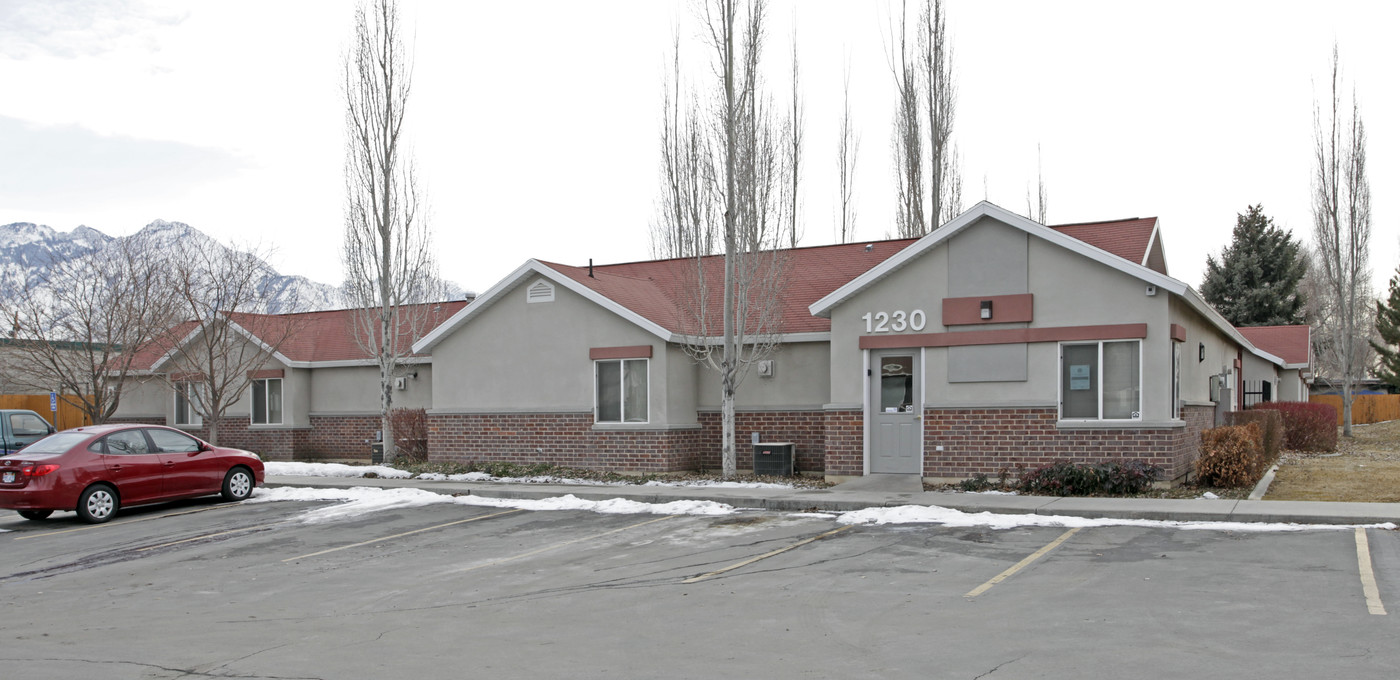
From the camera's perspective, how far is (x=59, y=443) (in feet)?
49.9

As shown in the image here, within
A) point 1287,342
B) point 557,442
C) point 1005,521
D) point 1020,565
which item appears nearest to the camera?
point 1020,565

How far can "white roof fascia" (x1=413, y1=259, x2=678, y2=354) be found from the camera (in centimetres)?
1956

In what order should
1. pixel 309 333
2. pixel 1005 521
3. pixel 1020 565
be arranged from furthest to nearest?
pixel 309 333 → pixel 1005 521 → pixel 1020 565

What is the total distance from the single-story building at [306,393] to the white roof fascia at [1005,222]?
11.9 meters

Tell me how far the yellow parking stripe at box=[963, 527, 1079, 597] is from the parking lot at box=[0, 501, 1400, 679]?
5cm

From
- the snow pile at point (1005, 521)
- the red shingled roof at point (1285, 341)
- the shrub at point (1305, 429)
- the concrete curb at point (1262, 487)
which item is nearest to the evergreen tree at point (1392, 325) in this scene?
the red shingled roof at point (1285, 341)

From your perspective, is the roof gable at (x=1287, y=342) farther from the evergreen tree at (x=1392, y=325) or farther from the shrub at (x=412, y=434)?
the shrub at (x=412, y=434)

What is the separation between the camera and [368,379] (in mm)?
26328

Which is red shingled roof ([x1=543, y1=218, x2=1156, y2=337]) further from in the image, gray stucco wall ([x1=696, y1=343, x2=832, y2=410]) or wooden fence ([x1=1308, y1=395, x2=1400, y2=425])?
wooden fence ([x1=1308, y1=395, x2=1400, y2=425])

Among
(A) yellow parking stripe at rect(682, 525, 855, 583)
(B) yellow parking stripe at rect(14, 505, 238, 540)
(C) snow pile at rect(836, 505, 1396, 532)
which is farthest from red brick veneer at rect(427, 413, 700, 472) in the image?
(A) yellow parking stripe at rect(682, 525, 855, 583)

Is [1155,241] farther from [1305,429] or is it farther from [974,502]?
[1305,429]

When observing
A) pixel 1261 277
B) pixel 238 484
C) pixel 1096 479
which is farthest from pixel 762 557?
pixel 1261 277

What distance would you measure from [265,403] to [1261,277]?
4352cm

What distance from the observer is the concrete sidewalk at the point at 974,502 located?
1273 cm
